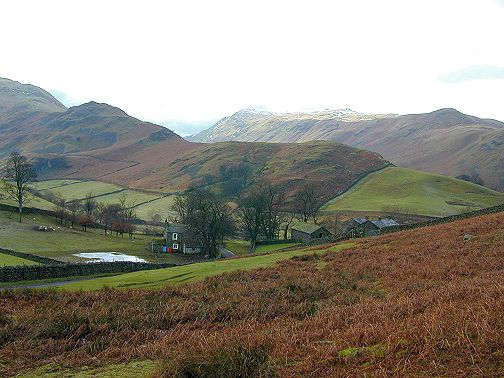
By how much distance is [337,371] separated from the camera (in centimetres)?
755

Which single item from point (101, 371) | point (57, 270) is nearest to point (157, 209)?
point (57, 270)

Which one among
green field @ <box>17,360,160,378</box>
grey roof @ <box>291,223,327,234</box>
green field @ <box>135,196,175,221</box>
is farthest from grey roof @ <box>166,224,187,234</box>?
green field @ <box>17,360,160,378</box>

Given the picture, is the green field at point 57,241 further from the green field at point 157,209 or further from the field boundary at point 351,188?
the field boundary at point 351,188

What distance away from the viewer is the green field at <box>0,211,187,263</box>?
2803 inches

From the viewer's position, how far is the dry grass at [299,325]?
7691mm

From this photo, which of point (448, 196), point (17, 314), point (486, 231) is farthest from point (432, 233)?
point (448, 196)

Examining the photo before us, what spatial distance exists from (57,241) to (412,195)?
115503 mm

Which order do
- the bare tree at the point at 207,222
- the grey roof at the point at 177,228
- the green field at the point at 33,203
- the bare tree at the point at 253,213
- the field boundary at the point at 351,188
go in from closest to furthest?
the bare tree at the point at 207,222 < the bare tree at the point at 253,213 < the grey roof at the point at 177,228 < the green field at the point at 33,203 < the field boundary at the point at 351,188

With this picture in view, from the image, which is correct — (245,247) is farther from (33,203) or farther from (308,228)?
(33,203)

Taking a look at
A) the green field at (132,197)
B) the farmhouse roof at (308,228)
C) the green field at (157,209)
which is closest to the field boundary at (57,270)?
the farmhouse roof at (308,228)

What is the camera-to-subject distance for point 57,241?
79312mm

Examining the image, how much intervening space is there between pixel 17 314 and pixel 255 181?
180 m

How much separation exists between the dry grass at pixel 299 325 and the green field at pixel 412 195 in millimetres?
112221

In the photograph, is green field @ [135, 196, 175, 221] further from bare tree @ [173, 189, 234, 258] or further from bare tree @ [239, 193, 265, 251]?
bare tree @ [239, 193, 265, 251]
